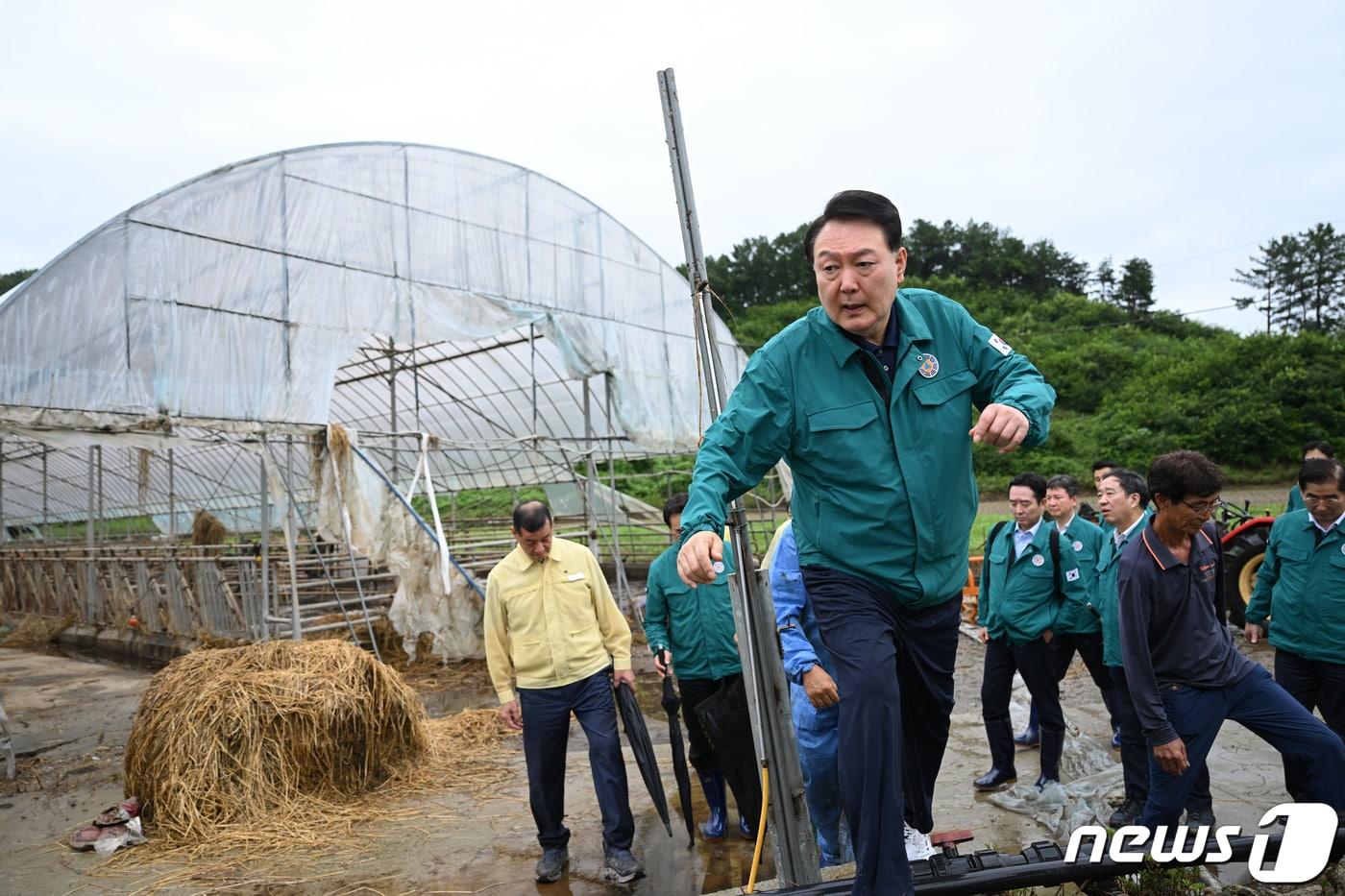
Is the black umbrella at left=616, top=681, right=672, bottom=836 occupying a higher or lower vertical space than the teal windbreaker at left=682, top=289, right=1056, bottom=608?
lower

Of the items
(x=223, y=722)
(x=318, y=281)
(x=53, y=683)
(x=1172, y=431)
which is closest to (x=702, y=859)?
(x=223, y=722)

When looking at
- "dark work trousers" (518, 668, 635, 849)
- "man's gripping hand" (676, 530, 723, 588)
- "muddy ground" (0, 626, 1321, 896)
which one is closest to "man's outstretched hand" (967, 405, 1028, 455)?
"man's gripping hand" (676, 530, 723, 588)

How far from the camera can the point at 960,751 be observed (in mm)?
5609

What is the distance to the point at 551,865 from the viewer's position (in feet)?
13.6

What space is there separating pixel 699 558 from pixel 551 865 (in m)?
2.83

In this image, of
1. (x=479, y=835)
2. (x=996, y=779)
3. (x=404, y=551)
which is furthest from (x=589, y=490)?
(x=996, y=779)

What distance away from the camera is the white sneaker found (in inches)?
107

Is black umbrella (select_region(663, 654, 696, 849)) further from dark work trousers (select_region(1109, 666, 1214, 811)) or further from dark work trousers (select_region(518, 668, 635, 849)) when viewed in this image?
dark work trousers (select_region(1109, 666, 1214, 811))

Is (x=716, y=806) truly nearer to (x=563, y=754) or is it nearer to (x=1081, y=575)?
(x=563, y=754)

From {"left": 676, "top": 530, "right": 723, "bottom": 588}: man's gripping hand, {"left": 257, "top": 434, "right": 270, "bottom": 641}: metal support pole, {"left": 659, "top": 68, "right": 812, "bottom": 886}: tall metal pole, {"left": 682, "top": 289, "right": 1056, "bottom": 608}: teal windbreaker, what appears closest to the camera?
{"left": 676, "top": 530, "right": 723, "bottom": 588}: man's gripping hand

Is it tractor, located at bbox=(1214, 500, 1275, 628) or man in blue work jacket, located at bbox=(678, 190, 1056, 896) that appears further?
tractor, located at bbox=(1214, 500, 1275, 628)

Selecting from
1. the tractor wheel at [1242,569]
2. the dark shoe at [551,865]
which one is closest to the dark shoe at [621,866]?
the dark shoe at [551,865]

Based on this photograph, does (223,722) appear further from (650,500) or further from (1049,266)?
(1049,266)

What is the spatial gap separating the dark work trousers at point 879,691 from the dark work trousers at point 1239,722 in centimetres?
125
